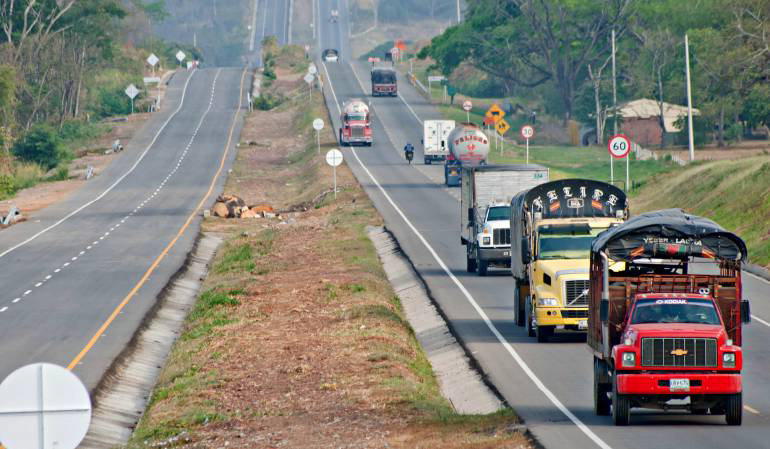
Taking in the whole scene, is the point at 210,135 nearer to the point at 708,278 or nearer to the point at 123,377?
the point at 123,377

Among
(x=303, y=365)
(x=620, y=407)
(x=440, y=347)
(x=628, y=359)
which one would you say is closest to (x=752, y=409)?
(x=620, y=407)

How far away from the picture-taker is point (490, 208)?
42219mm

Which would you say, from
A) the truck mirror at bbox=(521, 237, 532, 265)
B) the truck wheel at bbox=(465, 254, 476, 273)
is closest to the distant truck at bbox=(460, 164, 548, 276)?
the truck wheel at bbox=(465, 254, 476, 273)

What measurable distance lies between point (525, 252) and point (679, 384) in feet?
40.5

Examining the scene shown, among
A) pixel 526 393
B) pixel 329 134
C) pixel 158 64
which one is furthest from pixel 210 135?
pixel 526 393

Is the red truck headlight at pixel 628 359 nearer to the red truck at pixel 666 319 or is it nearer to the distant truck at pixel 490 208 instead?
the red truck at pixel 666 319

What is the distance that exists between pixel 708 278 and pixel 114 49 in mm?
140105

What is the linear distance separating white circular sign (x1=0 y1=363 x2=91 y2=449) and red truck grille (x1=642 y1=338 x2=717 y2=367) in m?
10.6

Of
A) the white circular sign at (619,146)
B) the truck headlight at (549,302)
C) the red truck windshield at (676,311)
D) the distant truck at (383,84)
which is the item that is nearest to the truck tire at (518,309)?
the truck headlight at (549,302)

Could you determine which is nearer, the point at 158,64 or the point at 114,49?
the point at 114,49

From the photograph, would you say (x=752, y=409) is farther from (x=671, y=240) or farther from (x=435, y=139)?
(x=435, y=139)

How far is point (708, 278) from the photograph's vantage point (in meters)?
20.9

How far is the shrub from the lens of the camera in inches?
3900

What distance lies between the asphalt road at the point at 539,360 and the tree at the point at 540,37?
191 ft
